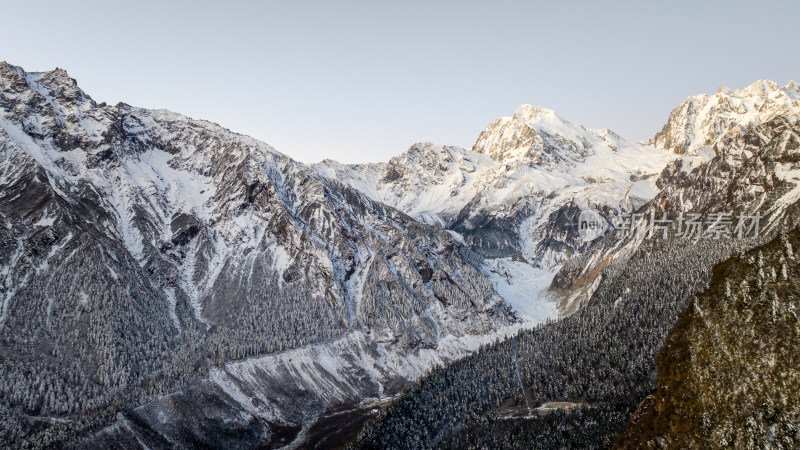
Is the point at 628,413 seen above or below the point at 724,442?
below

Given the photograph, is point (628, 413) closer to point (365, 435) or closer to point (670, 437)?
point (365, 435)

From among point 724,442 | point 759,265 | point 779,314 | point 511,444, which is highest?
point 759,265

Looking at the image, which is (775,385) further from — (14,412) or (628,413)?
(14,412)

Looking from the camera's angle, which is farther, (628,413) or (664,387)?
(628,413)

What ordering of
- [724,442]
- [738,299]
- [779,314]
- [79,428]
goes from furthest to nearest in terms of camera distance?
[79,428]
[738,299]
[779,314]
[724,442]

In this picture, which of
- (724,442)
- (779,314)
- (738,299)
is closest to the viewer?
(724,442)

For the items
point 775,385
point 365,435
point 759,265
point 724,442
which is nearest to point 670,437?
point 724,442

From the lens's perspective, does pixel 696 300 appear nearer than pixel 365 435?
Yes

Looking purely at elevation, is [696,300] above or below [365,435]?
above

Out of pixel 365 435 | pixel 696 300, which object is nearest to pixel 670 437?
pixel 696 300
